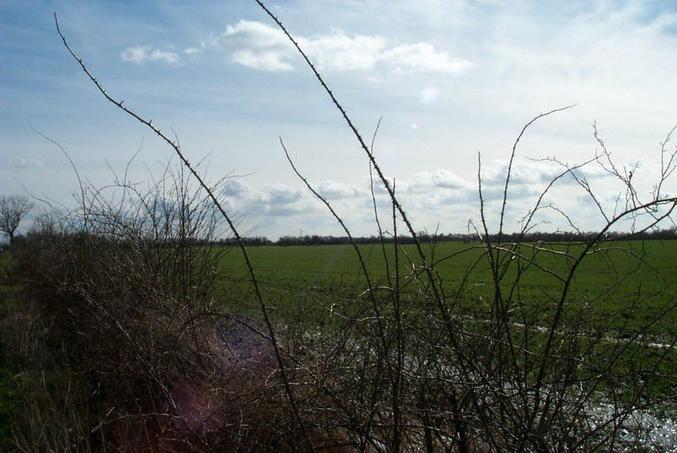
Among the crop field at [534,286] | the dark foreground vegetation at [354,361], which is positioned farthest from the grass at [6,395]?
the crop field at [534,286]

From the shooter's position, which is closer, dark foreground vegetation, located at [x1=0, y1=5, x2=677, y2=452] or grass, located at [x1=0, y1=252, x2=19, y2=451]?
dark foreground vegetation, located at [x1=0, y1=5, x2=677, y2=452]

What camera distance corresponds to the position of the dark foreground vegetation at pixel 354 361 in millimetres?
3225

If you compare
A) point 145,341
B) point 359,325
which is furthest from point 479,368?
point 145,341

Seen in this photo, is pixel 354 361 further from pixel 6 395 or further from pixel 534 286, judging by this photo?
pixel 534 286

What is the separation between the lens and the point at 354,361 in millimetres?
4066

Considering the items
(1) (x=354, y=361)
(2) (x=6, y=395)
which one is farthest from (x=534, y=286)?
(1) (x=354, y=361)

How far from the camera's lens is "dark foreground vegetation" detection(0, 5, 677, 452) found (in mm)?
3225

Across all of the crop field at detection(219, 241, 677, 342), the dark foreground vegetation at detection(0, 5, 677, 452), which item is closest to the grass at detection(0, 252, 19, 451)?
the dark foreground vegetation at detection(0, 5, 677, 452)

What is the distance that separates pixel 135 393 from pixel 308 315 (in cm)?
217

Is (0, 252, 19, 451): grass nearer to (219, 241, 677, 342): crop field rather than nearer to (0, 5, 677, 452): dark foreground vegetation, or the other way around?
(0, 5, 677, 452): dark foreground vegetation

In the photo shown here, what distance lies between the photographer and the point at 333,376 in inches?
155

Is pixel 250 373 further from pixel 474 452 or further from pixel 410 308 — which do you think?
pixel 474 452

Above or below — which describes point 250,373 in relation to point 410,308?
below

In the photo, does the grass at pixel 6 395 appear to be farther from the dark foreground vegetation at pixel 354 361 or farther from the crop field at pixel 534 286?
the crop field at pixel 534 286
